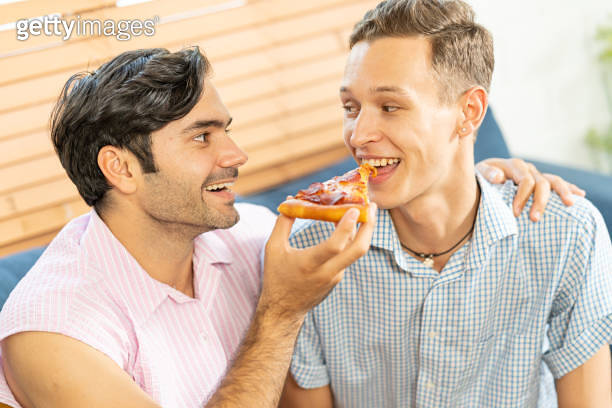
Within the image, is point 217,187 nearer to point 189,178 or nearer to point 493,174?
point 189,178

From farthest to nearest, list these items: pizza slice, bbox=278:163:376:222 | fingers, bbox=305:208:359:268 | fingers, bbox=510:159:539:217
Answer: fingers, bbox=510:159:539:217 < pizza slice, bbox=278:163:376:222 < fingers, bbox=305:208:359:268

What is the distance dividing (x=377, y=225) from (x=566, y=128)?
3222mm

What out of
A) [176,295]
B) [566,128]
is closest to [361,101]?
[176,295]

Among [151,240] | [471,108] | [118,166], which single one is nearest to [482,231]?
[471,108]

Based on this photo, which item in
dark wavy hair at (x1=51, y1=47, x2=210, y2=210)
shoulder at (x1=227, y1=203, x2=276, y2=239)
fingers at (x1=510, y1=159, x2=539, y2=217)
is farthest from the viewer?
shoulder at (x1=227, y1=203, x2=276, y2=239)

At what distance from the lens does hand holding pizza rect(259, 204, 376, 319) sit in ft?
5.46

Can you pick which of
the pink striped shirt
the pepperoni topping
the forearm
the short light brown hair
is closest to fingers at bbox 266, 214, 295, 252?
Answer: the pepperoni topping

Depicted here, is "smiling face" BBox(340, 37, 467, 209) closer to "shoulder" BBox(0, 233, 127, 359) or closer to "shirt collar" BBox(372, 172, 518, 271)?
"shirt collar" BBox(372, 172, 518, 271)

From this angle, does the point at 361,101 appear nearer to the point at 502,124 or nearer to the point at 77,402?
the point at 77,402

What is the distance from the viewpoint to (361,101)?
1970 mm

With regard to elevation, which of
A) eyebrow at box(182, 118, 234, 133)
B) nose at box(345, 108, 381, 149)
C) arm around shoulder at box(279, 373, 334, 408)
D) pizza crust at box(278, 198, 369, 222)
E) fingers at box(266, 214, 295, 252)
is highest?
eyebrow at box(182, 118, 234, 133)

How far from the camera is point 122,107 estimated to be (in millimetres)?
1982

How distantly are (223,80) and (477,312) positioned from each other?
1.94m

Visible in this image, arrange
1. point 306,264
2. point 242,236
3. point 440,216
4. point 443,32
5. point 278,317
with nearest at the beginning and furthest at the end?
point 306,264
point 278,317
point 443,32
point 440,216
point 242,236
